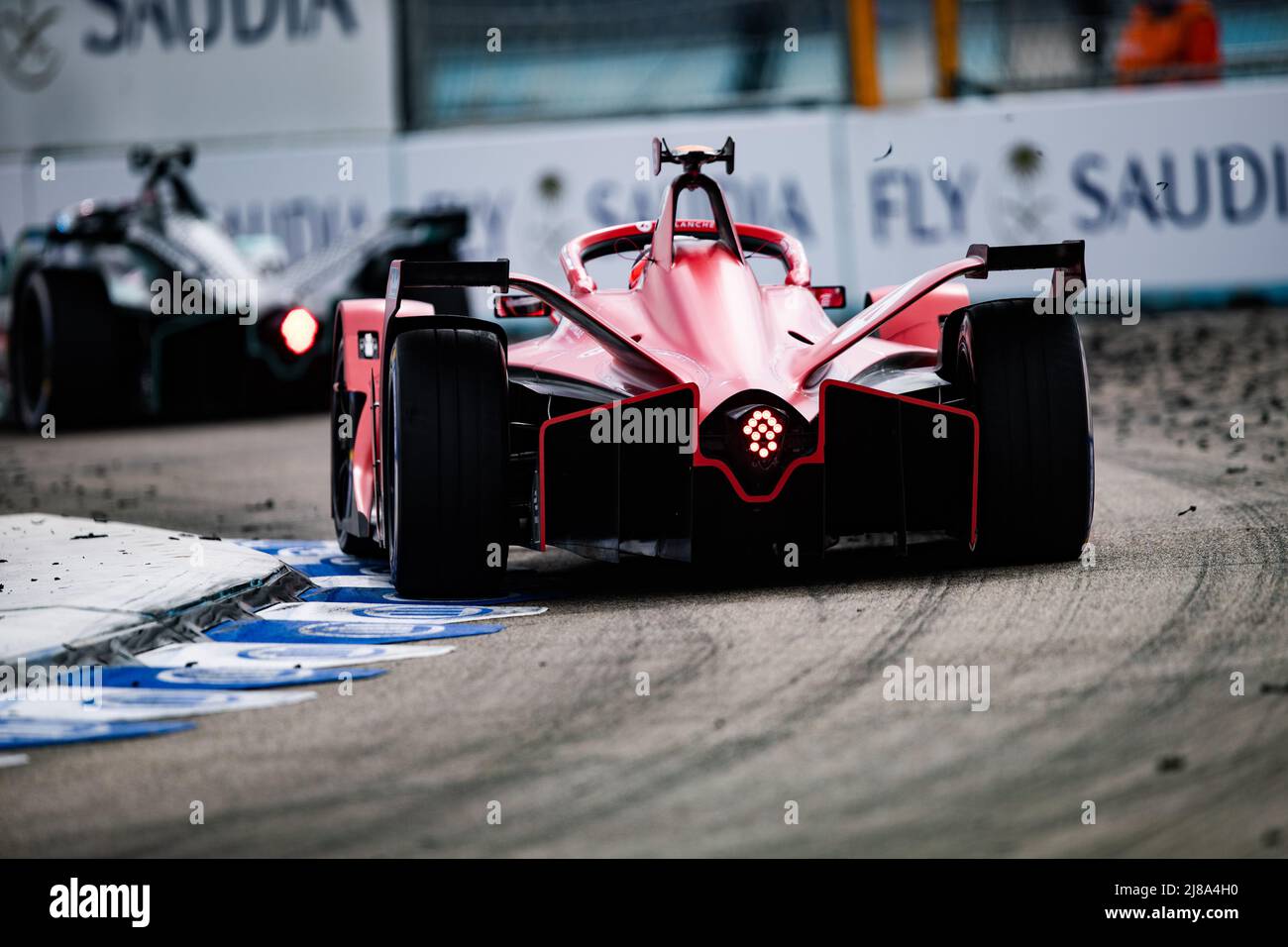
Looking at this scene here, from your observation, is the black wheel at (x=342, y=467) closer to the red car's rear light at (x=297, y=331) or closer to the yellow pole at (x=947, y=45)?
the red car's rear light at (x=297, y=331)

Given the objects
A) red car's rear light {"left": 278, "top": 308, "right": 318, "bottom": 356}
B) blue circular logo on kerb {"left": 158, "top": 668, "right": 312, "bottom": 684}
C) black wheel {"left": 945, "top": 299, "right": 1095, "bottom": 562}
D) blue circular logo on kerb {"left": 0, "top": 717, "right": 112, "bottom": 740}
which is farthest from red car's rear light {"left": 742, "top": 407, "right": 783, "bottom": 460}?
red car's rear light {"left": 278, "top": 308, "right": 318, "bottom": 356}

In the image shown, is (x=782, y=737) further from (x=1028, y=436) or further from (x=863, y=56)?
(x=863, y=56)

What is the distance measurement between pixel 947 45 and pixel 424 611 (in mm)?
11629

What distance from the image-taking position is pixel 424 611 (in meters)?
5.78

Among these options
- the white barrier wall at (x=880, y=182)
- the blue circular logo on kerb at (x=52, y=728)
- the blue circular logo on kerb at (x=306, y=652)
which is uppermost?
the white barrier wall at (x=880, y=182)

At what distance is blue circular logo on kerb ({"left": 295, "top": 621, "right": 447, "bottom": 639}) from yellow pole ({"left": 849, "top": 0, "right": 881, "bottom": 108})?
11.8m

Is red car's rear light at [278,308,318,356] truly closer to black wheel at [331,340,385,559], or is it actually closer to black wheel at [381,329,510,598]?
black wheel at [331,340,385,559]

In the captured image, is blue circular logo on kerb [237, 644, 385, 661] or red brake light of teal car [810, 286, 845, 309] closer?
blue circular logo on kerb [237, 644, 385, 661]

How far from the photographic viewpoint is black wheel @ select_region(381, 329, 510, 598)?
5.69m

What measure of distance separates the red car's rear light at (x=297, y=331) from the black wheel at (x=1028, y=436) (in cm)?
264

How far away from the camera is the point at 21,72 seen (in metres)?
16.6

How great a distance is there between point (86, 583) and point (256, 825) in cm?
245

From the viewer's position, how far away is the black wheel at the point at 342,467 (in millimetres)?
7250

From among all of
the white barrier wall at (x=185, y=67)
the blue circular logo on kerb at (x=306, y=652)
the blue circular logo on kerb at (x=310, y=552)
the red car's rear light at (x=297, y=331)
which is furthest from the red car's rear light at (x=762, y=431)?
the white barrier wall at (x=185, y=67)
